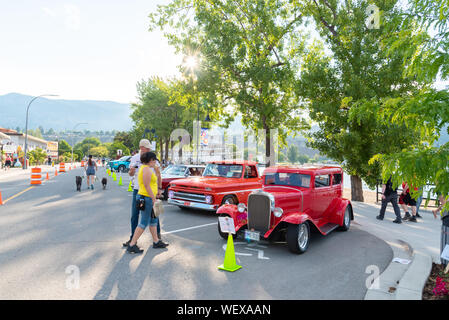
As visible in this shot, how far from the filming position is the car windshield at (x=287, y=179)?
734cm

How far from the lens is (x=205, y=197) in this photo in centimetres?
973

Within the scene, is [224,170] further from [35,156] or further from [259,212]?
[35,156]

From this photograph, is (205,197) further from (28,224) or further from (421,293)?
(421,293)

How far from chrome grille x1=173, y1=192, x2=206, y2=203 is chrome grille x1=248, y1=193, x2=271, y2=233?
3452 mm

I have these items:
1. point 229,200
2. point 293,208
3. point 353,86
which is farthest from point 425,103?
point 353,86

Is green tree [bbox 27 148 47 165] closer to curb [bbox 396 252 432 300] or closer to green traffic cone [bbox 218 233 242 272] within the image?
green traffic cone [bbox 218 233 242 272]

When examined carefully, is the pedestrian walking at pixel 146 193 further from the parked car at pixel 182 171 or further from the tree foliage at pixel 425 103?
the parked car at pixel 182 171

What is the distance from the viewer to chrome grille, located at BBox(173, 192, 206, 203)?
986 centimetres

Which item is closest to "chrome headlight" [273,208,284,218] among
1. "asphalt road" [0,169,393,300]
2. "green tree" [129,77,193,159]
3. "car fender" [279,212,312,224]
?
"car fender" [279,212,312,224]

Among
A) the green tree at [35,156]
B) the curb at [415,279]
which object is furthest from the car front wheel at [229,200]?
the green tree at [35,156]

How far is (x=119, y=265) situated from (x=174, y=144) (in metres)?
46.0

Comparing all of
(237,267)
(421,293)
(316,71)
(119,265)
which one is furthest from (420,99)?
(316,71)

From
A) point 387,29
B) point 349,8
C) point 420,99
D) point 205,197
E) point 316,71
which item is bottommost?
point 205,197

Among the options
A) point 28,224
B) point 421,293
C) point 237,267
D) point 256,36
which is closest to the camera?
point 421,293
